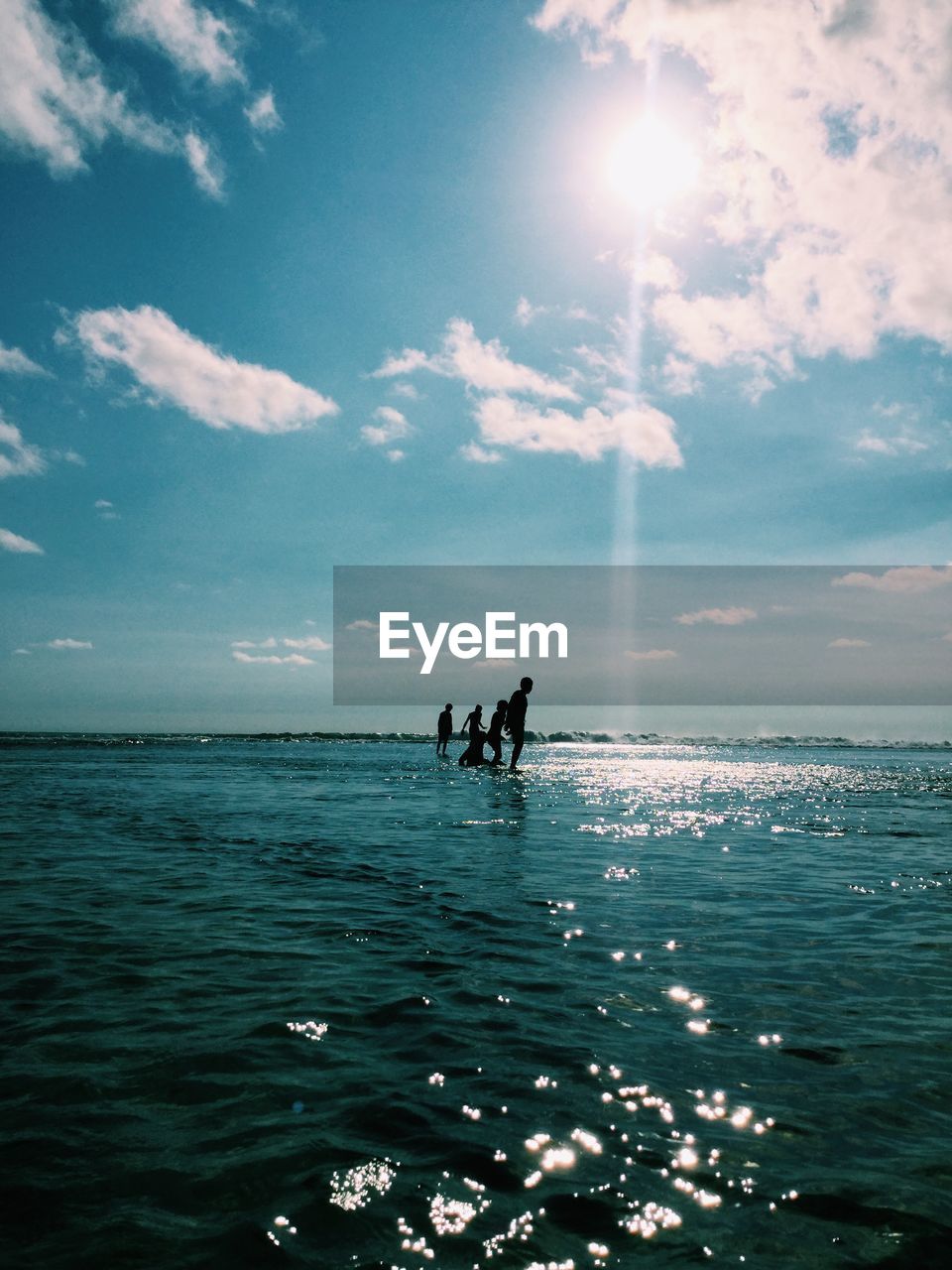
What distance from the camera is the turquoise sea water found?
2.73 m

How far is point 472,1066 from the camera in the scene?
404 centimetres

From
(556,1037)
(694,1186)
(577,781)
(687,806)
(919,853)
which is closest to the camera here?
(694,1186)

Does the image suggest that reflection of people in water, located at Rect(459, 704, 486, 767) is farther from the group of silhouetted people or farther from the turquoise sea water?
the turquoise sea water

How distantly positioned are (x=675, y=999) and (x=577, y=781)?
22110 mm

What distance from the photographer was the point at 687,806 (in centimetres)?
1836

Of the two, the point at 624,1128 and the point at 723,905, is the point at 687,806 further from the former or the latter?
the point at 624,1128

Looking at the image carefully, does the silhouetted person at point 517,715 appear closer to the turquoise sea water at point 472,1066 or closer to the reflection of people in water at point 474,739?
the reflection of people in water at point 474,739

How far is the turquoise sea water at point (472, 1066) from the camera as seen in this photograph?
108 inches

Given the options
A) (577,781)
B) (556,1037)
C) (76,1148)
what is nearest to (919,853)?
(556,1037)

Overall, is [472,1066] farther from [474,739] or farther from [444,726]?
[444,726]

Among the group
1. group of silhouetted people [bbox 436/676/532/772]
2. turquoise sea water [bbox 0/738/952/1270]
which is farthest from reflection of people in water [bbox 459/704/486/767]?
turquoise sea water [bbox 0/738/952/1270]

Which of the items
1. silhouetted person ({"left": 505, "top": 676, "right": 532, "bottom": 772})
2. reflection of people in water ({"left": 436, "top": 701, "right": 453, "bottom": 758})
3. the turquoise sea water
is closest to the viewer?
the turquoise sea water

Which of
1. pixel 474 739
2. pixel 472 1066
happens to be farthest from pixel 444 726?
pixel 472 1066

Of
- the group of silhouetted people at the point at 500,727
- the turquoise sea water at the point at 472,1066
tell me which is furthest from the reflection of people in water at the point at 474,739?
the turquoise sea water at the point at 472,1066
